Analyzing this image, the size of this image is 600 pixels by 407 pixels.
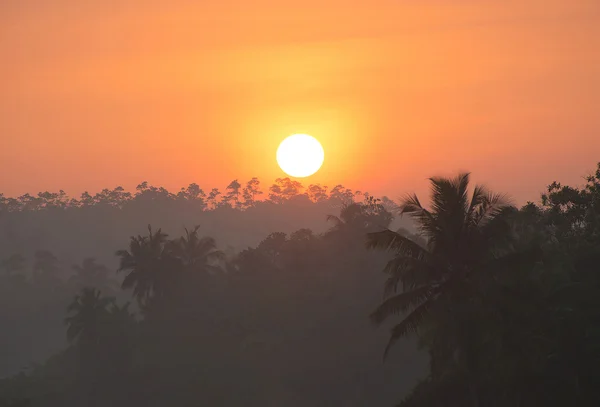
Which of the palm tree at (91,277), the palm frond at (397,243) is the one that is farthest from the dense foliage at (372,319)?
the palm tree at (91,277)

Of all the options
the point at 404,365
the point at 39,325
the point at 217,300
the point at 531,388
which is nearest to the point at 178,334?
the point at 217,300

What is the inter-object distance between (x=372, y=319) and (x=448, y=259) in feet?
10.5

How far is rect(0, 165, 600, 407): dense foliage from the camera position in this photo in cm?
2378

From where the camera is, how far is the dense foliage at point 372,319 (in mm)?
23781

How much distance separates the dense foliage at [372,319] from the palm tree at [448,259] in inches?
1.8

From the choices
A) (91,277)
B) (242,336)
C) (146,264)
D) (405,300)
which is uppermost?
(91,277)

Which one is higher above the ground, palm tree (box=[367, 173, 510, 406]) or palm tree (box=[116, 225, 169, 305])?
palm tree (box=[116, 225, 169, 305])

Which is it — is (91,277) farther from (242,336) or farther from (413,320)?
(413,320)

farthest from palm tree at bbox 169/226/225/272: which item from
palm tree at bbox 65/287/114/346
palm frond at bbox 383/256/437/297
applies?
palm frond at bbox 383/256/437/297

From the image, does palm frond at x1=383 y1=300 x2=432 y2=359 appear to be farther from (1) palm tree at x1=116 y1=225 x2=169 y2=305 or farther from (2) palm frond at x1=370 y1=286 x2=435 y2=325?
(1) palm tree at x1=116 y1=225 x2=169 y2=305

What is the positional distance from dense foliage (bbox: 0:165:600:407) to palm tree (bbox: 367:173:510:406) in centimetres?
5

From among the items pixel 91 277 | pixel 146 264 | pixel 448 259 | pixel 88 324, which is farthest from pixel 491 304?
pixel 91 277

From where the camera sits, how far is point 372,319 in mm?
24375

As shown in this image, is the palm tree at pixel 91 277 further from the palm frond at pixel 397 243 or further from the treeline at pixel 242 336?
the palm frond at pixel 397 243
